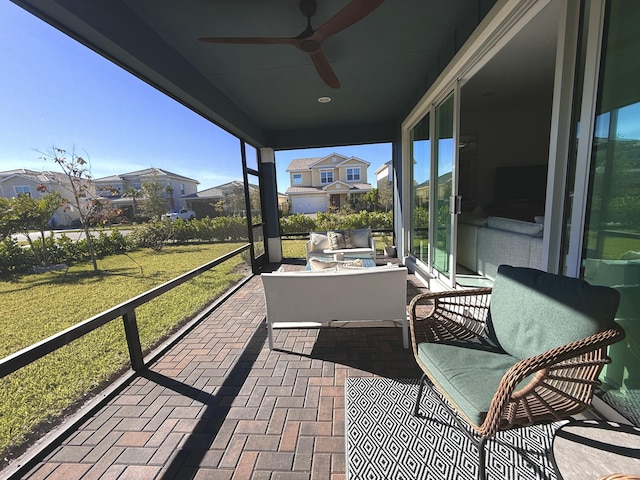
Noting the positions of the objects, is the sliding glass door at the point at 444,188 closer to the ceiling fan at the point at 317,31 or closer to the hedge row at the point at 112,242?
the ceiling fan at the point at 317,31

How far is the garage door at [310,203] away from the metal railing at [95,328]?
5.68m

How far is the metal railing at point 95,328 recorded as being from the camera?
1.38m

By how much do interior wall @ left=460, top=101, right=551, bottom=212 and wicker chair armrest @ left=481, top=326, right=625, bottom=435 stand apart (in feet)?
17.1

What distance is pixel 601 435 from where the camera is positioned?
2.69 ft

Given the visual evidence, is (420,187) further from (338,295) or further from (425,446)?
(425,446)

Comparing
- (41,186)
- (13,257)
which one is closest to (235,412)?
(13,257)

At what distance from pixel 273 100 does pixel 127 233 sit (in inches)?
113

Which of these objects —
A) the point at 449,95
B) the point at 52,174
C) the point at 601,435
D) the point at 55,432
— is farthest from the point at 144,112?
the point at 601,435

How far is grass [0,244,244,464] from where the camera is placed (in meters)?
1.57

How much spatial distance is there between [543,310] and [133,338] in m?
2.77

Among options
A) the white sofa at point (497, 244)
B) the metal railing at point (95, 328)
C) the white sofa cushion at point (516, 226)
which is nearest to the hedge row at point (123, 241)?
the metal railing at point (95, 328)

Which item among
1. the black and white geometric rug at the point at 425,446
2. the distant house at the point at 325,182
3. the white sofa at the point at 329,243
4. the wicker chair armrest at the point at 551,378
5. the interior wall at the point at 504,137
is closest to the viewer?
the wicker chair armrest at the point at 551,378

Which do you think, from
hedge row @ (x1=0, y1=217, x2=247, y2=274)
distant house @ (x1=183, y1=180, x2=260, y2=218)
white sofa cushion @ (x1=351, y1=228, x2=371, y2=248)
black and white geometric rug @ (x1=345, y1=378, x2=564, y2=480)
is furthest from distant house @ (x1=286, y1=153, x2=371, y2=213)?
black and white geometric rug @ (x1=345, y1=378, x2=564, y2=480)

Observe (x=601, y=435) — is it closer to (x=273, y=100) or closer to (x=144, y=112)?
(x=144, y=112)
